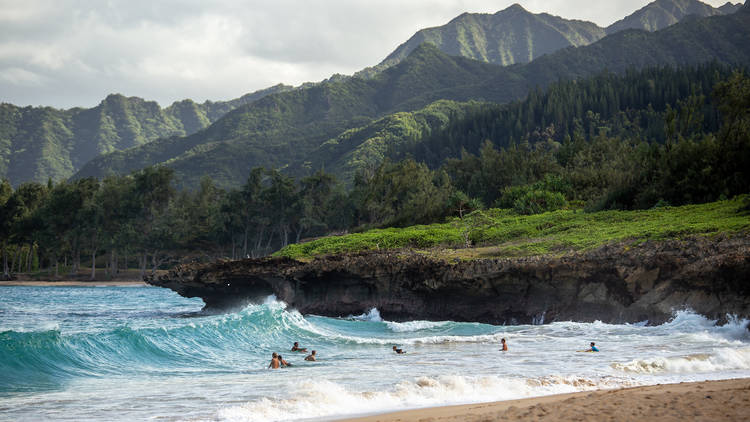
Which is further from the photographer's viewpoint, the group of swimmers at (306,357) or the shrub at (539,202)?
the shrub at (539,202)

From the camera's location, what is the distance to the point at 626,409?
31.0ft

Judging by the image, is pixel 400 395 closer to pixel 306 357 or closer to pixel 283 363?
pixel 283 363

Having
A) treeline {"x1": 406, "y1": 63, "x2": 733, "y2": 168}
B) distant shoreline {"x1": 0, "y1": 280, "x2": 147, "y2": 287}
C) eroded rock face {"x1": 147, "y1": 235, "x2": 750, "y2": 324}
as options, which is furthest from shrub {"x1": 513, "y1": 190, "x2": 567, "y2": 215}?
distant shoreline {"x1": 0, "y1": 280, "x2": 147, "y2": 287}

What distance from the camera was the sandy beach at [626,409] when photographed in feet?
29.5

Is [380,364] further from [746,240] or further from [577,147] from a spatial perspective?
[577,147]

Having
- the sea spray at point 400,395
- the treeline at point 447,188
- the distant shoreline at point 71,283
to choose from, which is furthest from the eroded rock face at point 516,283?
the distant shoreline at point 71,283

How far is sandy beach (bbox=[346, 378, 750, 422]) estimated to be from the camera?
29.5 feet

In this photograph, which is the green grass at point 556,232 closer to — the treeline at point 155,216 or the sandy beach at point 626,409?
the sandy beach at point 626,409

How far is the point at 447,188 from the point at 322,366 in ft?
158

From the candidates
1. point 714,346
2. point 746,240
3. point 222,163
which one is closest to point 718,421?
point 714,346

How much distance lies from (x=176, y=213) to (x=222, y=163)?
9296 centimetres

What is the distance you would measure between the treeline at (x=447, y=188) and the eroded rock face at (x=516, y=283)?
44.3 feet

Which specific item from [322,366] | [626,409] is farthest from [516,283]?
[626,409]

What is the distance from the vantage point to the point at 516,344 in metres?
20.2
